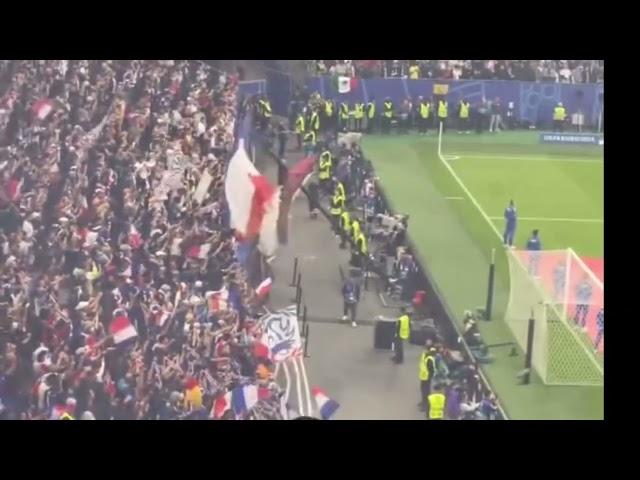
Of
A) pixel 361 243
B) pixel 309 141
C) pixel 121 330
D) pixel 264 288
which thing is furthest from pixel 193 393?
pixel 309 141

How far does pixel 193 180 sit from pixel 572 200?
285 centimetres

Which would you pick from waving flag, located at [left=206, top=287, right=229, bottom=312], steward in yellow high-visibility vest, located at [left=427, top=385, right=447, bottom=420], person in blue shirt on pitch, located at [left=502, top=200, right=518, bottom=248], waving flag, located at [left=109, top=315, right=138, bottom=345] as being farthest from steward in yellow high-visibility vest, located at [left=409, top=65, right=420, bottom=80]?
waving flag, located at [left=109, top=315, right=138, bottom=345]

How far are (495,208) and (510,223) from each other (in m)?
0.16

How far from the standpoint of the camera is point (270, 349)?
29.3 ft

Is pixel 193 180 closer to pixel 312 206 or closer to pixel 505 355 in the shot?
pixel 312 206

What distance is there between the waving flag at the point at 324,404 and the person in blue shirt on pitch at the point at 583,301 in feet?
6.21

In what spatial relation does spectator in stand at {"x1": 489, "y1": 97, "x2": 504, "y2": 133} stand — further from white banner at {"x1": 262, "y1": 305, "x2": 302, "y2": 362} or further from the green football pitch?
white banner at {"x1": 262, "y1": 305, "x2": 302, "y2": 362}

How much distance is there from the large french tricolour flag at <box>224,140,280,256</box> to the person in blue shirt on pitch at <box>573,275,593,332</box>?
2287 mm

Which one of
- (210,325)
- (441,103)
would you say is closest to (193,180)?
(210,325)

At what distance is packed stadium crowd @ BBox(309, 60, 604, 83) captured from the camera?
8898 mm

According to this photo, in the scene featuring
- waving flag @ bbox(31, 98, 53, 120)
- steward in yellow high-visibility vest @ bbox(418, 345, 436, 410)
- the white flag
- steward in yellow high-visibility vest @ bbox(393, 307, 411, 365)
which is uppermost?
the white flag

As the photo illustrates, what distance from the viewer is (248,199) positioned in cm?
898

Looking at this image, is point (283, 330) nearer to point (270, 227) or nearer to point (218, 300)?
point (218, 300)
